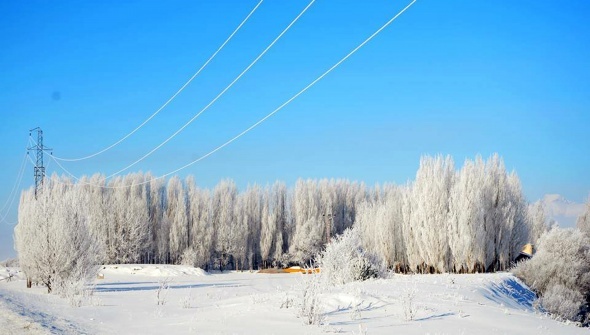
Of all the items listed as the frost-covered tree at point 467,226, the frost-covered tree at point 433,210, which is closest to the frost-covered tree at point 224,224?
the frost-covered tree at point 433,210

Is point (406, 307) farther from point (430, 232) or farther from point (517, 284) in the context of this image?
point (430, 232)

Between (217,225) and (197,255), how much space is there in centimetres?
371

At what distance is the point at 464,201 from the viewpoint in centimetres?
2956

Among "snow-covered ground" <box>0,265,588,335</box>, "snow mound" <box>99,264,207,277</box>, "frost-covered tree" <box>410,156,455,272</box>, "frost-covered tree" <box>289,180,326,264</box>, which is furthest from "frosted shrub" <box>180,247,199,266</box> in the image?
"snow-covered ground" <box>0,265,588,335</box>

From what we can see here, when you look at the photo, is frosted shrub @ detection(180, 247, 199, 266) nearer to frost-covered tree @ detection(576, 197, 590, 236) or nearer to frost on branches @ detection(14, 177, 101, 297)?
frost on branches @ detection(14, 177, 101, 297)

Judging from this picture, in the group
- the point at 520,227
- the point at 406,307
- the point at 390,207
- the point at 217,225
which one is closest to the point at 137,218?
the point at 217,225

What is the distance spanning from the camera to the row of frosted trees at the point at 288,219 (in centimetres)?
2914

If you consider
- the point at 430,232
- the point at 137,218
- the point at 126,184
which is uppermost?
the point at 126,184

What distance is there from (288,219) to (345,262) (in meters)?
39.7

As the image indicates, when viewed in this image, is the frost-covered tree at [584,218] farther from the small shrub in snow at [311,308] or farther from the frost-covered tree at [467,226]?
the small shrub in snow at [311,308]

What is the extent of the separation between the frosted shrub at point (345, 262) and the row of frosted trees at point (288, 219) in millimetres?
10210

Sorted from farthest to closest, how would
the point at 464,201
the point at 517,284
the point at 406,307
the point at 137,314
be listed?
1. the point at 464,201
2. the point at 517,284
3. the point at 137,314
4. the point at 406,307

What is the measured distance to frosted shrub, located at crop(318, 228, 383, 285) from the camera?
1655 centimetres

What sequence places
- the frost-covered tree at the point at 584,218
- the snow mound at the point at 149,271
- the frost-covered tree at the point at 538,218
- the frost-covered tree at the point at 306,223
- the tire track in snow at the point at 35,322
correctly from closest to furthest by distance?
the tire track in snow at the point at 35,322
the snow mound at the point at 149,271
the frost-covered tree at the point at 584,218
the frost-covered tree at the point at 538,218
the frost-covered tree at the point at 306,223
